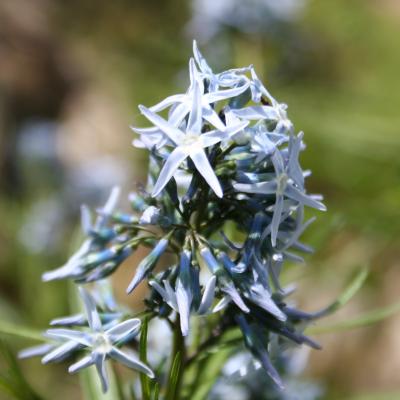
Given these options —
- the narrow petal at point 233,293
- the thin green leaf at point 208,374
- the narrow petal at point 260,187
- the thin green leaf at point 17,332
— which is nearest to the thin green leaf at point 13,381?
the thin green leaf at point 17,332

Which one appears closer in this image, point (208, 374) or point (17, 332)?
point (17, 332)

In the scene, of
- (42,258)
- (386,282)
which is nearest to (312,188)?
(386,282)

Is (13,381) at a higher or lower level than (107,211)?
lower

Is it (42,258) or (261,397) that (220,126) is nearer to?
(261,397)

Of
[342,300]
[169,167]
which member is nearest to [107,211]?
[169,167]

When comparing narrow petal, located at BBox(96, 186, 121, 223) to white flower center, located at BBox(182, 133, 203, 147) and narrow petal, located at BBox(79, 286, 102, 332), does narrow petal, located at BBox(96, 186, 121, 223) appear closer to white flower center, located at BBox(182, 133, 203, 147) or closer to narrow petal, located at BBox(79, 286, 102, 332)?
narrow petal, located at BBox(79, 286, 102, 332)

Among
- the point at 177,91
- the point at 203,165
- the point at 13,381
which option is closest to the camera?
the point at 203,165

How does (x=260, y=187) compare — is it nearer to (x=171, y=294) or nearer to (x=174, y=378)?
(x=171, y=294)
